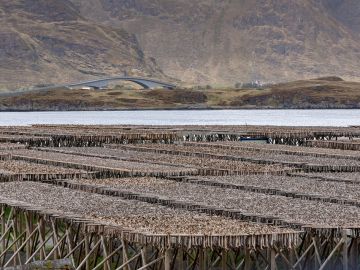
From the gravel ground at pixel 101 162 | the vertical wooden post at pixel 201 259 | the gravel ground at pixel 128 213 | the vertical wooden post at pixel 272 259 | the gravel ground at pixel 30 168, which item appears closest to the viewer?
the vertical wooden post at pixel 272 259

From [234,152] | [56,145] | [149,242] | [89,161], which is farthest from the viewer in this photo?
[56,145]

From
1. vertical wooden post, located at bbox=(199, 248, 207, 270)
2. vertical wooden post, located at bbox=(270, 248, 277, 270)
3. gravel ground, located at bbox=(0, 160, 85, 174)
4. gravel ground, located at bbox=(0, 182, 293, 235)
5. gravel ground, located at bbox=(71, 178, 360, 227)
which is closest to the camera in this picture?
vertical wooden post, located at bbox=(270, 248, 277, 270)

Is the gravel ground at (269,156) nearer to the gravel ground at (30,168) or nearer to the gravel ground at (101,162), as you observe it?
the gravel ground at (101,162)

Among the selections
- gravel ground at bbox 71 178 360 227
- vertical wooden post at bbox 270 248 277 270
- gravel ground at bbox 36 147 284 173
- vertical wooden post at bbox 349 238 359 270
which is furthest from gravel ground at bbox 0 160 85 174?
vertical wooden post at bbox 270 248 277 270

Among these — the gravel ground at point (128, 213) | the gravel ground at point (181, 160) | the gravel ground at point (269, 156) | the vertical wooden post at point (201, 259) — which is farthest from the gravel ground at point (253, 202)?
the gravel ground at point (269, 156)

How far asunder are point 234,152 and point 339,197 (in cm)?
4067

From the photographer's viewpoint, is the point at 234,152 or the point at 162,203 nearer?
the point at 162,203

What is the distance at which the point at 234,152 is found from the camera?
9594cm

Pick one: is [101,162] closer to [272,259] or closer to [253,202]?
[253,202]

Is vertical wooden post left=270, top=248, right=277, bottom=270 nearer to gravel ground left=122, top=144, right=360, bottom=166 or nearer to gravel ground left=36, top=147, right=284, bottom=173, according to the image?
gravel ground left=36, top=147, right=284, bottom=173

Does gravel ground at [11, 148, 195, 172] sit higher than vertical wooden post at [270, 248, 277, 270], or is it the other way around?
vertical wooden post at [270, 248, 277, 270]

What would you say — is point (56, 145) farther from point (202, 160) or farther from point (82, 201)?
point (82, 201)

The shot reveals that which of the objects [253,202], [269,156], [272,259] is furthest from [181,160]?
[272,259]

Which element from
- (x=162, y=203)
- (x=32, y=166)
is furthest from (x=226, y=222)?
(x=32, y=166)
